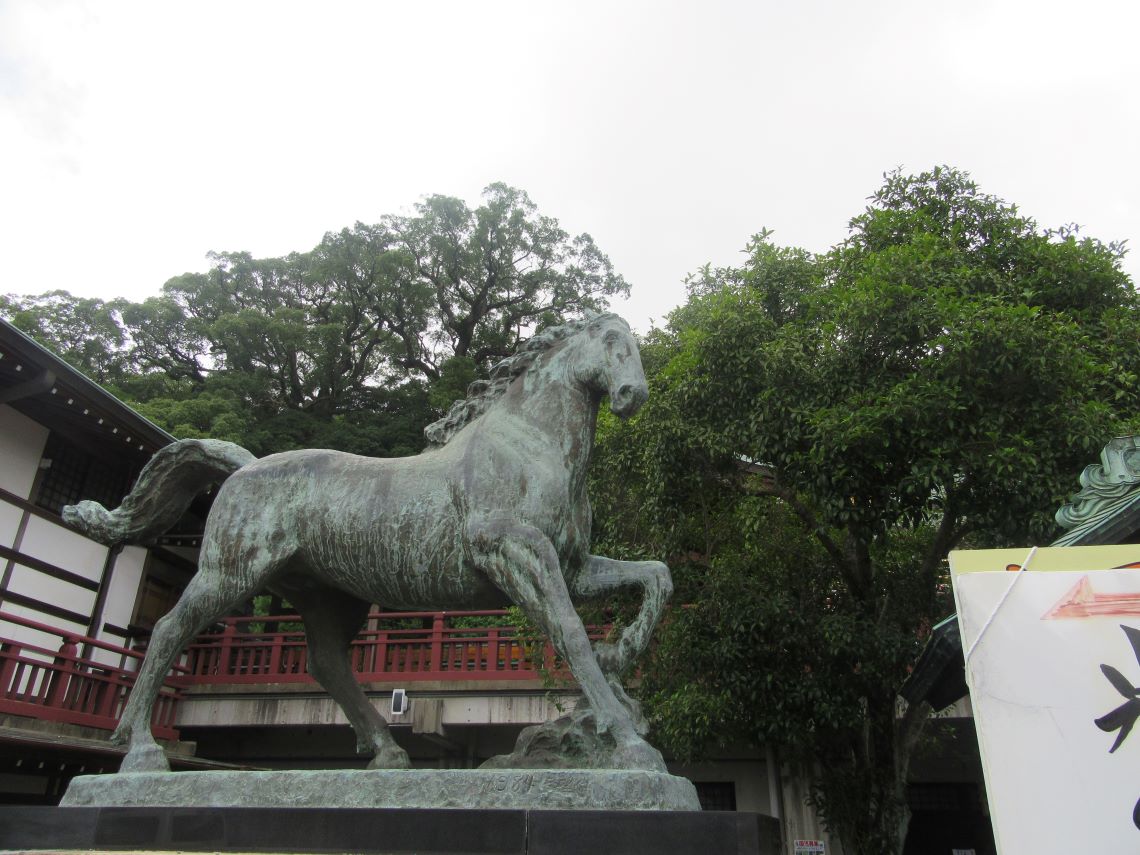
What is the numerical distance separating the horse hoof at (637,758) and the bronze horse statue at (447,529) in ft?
0.79

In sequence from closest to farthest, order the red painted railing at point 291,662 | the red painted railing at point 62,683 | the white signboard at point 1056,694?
the white signboard at point 1056,694 < the red painted railing at point 62,683 < the red painted railing at point 291,662

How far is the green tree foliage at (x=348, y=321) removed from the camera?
20891 millimetres

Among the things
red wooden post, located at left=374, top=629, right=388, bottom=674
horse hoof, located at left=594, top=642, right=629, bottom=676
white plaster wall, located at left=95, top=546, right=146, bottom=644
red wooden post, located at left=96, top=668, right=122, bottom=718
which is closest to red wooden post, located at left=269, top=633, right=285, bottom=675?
red wooden post, located at left=374, top=629, right=388, bottom=674

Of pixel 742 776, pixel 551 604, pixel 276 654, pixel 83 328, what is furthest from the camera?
pixel 83 328

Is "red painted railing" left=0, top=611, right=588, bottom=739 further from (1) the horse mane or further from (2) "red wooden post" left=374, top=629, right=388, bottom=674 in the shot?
(1) the horse mane

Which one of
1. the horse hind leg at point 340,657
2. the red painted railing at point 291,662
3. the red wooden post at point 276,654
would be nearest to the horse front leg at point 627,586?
the horse hind leg at point 340,657

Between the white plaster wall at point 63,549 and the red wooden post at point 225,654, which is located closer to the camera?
the white plaster wall at point 63,549

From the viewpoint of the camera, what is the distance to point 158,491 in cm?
421

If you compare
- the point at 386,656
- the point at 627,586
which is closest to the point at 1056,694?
the point at 627,586

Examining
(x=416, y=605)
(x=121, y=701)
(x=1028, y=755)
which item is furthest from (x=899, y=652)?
(x=121, y=701)

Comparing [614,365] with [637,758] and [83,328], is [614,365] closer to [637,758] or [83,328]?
[637,758]

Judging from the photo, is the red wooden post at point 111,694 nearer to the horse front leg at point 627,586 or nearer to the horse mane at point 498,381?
the horse mane at point 498,381

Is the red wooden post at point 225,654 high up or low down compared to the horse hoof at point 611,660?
up

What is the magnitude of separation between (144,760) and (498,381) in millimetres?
2291
